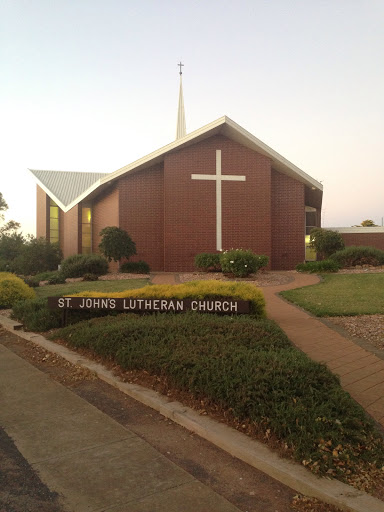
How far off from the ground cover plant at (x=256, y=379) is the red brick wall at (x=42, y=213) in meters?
28.8

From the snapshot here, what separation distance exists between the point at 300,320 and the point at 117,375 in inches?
187

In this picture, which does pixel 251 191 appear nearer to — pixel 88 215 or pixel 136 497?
pixel 88 215

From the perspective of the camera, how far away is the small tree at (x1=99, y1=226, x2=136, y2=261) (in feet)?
67.6

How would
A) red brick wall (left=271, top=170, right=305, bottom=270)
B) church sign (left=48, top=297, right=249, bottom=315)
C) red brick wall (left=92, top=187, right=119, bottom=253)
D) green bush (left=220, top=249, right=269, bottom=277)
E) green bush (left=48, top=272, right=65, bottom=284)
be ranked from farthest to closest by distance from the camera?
1. red brick wall (left=271, top=170, right=305, bottom=270)
2. red brick wall (left=92, top=187, right=119, bottom=253)
3. green bush (left=48, top=272, right=65, bottom=284)
4. green bush (left=220, top=249, right=269, bottom=277)
5. church sign (left=48, top=297, right=249, bottom=315)

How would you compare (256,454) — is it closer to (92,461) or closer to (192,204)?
(92,461)

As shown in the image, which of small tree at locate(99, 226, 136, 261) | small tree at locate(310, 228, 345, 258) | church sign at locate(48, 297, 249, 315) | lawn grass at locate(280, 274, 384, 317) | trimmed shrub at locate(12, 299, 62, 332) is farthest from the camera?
small tree at locate(310, 228, 345, 258)

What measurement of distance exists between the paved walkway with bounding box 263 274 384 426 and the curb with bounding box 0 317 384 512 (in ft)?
4.49

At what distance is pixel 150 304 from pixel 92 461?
4.67 m

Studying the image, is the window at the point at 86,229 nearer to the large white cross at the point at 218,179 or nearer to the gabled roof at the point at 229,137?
the gabled roof at the point at 229,137

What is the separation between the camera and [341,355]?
251 inches

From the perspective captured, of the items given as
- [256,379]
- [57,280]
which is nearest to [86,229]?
[57,280]

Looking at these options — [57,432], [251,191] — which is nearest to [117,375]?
[57,432]

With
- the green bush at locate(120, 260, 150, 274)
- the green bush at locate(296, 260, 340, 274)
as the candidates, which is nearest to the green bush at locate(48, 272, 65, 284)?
the green bush at locate(120, 260, 150, 274)

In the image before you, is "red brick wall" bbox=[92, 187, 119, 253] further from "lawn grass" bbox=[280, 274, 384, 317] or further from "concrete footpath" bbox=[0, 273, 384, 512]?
"concrete footpath" bbox=[0, 273, 384, 512]
